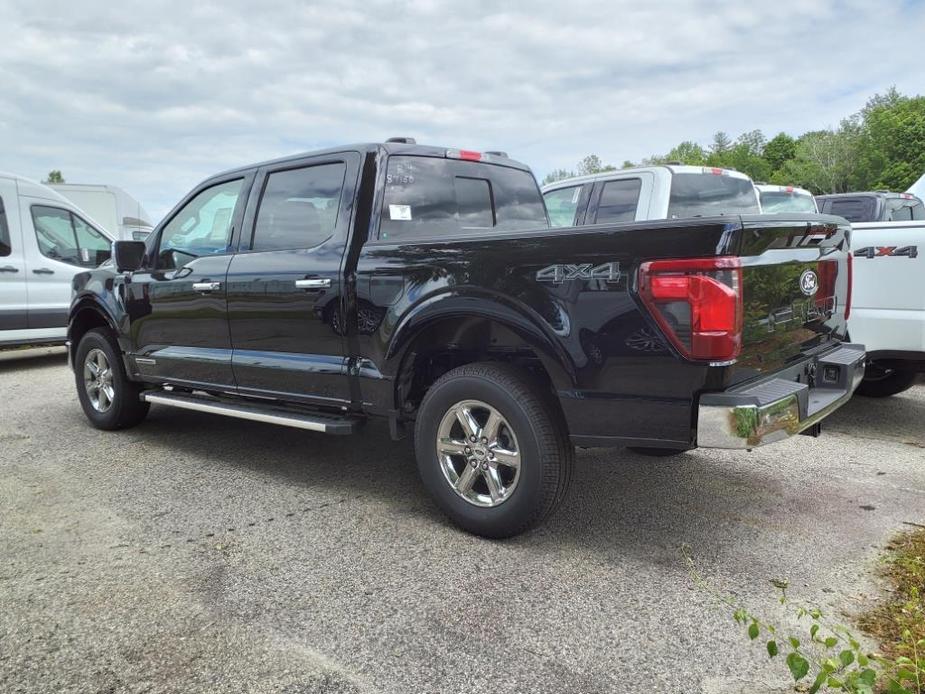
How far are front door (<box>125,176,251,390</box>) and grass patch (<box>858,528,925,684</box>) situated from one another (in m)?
3.65

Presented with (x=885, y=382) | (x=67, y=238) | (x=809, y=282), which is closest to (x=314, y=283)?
(x=809, y=282)

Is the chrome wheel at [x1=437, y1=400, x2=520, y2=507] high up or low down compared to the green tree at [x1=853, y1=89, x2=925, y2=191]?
down

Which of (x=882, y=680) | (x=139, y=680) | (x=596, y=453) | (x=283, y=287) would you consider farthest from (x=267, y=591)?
(x=596, y=453)

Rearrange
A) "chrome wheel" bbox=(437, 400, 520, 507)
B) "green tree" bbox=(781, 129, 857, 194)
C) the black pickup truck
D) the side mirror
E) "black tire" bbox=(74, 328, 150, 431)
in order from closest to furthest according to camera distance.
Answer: the black pickup truck
"chrome wheel" bbox=(437, 400, 520, 507)
the side mirror
"black tire" bbox=(74, 328, 150, 431)
"green tree" bbox=(781, 129, 857, 194)

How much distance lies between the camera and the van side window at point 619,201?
6672 millimetres

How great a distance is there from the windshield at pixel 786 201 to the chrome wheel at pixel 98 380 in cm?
684

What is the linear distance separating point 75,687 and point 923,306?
5.17m

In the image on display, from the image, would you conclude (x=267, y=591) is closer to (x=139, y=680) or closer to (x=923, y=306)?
(x=139, y=680)

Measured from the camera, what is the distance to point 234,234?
4621 millimetres

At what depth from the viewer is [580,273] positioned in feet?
9.95

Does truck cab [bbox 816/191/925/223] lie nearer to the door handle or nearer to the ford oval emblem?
the ford oval emblem

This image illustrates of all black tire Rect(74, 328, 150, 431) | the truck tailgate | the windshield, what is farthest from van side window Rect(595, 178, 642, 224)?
black tire Rect(74, 328, 150, 431)

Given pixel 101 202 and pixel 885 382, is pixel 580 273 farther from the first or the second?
pixel 101 202

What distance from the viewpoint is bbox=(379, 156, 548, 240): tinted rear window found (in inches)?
159
